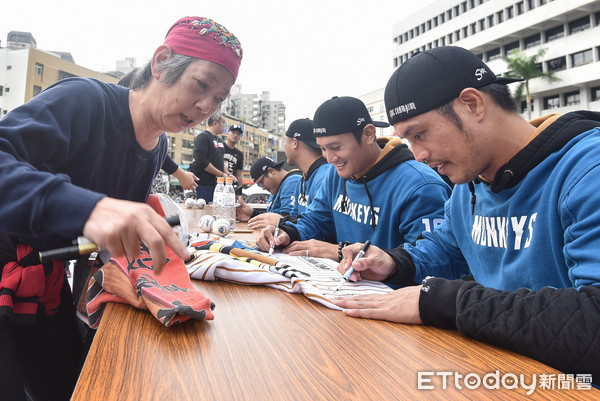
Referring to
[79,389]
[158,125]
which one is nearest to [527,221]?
[79,389]

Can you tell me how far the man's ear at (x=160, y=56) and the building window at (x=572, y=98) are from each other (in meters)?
34.4

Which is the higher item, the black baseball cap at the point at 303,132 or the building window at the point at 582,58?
the building window at the point at 582,58

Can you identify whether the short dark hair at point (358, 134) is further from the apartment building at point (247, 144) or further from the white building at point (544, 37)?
the apartment building at point (247, 144)

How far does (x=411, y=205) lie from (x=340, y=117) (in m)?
0.78

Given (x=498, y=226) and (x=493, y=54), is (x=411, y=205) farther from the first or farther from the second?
(x=493, y=54)

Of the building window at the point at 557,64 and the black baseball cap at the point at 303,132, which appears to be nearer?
the black baseball cap at the point at 303,132

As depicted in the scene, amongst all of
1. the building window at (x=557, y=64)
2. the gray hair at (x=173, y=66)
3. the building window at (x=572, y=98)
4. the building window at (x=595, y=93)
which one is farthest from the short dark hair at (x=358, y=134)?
the building window at (x=557, y=64)

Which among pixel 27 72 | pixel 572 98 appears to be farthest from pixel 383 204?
pixel 27 72

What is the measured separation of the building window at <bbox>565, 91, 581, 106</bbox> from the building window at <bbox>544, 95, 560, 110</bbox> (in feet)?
2.01

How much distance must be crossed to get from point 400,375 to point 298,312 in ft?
1.32

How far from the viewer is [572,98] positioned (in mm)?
27812

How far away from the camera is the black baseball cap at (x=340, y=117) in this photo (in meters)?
2.39

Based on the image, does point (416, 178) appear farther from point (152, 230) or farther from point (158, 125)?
point (152, 230)

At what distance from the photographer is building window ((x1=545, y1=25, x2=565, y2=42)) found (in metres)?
28.7
